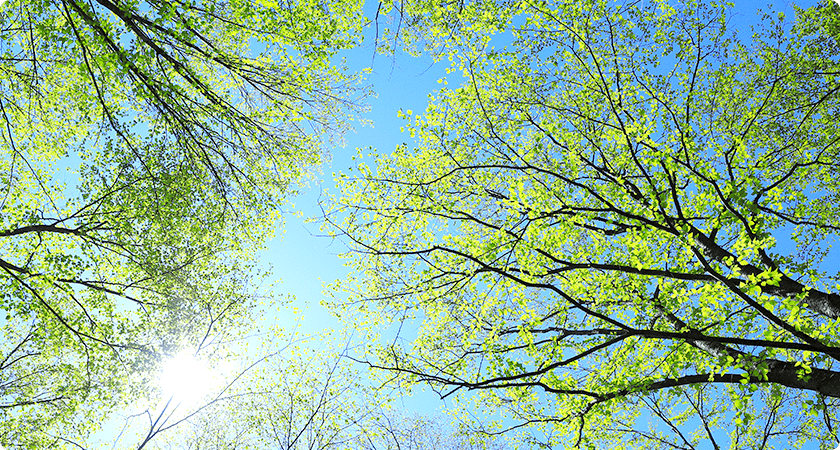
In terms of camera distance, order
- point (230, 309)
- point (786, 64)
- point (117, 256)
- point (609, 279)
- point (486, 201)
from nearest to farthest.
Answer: point (609, 279) < point (786, 64) < point (486, 201) < point (117, 256) < point (230, 309)

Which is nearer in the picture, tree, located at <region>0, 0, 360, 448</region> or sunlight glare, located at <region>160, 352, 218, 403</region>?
tree, located at <region>0, 0, 360, 448</region>

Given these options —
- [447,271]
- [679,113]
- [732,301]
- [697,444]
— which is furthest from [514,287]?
[697,444]

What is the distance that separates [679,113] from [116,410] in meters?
14.2

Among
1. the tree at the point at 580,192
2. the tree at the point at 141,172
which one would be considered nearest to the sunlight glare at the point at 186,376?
the tree at the point at 141,172

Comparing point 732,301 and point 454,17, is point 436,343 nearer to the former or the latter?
point 732,301

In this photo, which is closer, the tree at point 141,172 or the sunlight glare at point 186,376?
the tree at point 141,172

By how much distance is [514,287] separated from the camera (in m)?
6.95

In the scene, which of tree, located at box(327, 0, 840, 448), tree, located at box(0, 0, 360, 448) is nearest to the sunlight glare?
tree, located at box(0, 0, 360, 448)

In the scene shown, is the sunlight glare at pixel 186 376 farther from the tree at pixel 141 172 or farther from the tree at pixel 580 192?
the tree at pixel 580 192

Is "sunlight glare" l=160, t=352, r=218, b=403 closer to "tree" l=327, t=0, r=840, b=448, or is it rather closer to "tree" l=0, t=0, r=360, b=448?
"tree" l=0, t=0, r=360, b=448

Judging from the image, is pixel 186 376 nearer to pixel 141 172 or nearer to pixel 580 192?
pixel 141 172

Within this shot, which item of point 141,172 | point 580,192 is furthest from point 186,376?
point 580,192

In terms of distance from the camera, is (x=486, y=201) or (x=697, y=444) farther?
(x=697, y=444)

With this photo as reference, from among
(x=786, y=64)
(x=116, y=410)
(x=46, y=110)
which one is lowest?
(x=116, y=410)
